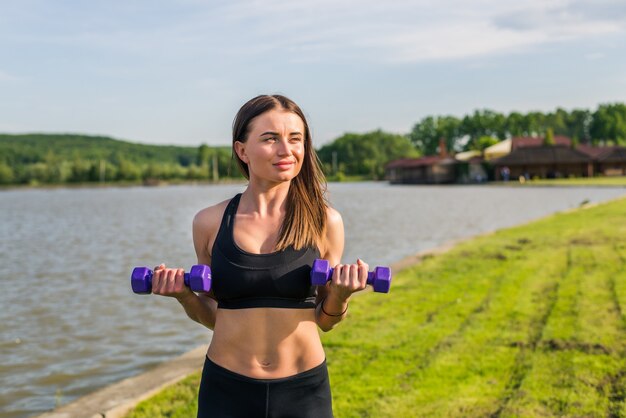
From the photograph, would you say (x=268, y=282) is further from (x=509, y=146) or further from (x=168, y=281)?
(x=509, y=146)

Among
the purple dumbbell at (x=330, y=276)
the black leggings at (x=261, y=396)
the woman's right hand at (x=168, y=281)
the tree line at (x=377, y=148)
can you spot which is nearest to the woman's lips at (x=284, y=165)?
the purple dumbbell at (x=330, y=276)

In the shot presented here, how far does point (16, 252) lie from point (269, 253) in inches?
892

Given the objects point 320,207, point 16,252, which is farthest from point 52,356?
point 16,252

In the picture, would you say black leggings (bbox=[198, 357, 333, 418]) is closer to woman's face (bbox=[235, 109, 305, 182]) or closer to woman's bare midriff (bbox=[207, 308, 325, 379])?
woman's bare midriff (bbox=[207, 308, 325, 379])

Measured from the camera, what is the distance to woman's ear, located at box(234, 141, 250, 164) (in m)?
2.89

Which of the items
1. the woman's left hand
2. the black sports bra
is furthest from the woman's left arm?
the black sports bra

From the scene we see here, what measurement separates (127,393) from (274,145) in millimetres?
4671

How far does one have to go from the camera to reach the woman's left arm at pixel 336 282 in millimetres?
2551

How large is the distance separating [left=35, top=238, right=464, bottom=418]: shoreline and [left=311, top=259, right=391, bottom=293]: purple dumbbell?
4.09 metres

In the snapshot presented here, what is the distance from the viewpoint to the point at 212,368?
277cm

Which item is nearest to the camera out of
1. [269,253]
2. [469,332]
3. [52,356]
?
[269,253]

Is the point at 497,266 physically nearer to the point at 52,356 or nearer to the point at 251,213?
the point at 52,356

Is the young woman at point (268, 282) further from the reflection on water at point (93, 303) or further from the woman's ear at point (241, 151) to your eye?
the reflection on water at point (93, 303)

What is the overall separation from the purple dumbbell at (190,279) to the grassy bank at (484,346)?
3.33 metres
